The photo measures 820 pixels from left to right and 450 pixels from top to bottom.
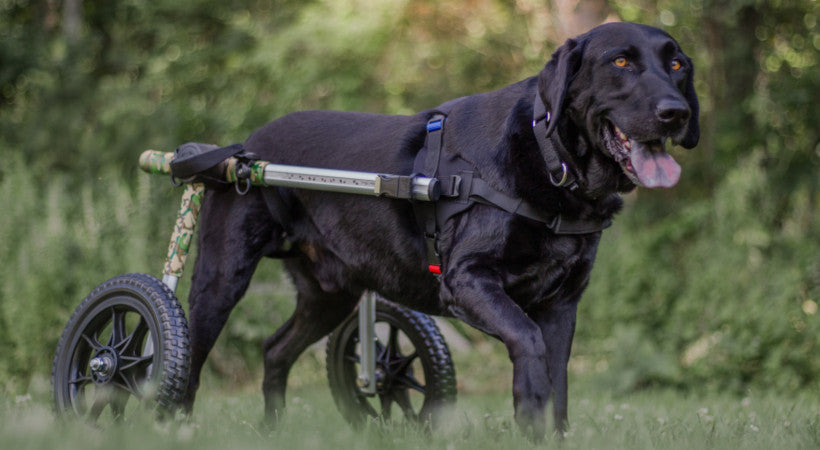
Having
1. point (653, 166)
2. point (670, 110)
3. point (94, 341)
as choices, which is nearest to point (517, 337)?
point (653, 166)

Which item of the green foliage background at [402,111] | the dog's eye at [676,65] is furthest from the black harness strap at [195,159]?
the green foliage background at [402,111]

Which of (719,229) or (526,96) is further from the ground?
(526,96)

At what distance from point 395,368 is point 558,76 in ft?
5.96

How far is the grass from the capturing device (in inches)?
93.5

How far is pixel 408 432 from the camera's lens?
3.07 meters

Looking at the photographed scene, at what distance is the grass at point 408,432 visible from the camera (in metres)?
2.38

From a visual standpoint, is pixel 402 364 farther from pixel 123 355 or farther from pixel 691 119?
pixel 691 119

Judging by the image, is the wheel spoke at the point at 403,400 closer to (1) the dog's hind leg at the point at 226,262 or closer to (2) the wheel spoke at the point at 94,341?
(1) the dog's hind leg at the point at 226,262

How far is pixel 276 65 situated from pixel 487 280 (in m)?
6.45

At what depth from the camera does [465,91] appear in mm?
9711

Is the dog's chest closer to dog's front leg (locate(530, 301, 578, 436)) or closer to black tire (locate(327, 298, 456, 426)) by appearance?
dog's front leg (locate(530, 301, 578, 436))

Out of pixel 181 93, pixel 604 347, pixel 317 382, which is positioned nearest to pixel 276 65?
pixel 181 93

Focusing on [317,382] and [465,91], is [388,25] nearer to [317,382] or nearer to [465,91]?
[465,91]

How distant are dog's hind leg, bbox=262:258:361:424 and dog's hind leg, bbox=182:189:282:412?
39cm
